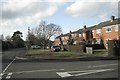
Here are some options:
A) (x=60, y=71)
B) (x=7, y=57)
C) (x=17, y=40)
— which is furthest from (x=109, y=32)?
(x=17, y=40)

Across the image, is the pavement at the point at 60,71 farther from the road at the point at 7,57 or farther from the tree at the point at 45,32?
the tree at the point at 45,32

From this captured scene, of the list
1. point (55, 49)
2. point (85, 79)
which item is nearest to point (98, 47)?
point (55, 49)

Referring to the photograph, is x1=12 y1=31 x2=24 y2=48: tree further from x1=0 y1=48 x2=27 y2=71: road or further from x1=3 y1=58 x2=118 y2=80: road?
x1=3 y1=58 x2=118 y2=80: road

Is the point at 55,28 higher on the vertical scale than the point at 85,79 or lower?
higher

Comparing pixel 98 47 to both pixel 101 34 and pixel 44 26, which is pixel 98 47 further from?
pixel 44 26

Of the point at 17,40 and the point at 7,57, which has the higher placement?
the point at 17,40

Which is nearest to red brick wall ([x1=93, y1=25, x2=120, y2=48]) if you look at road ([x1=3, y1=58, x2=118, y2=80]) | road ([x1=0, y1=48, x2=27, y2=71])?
road ([x1=0, y1=48, x2=27, y2=71])

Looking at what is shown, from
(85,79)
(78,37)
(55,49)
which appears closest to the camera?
(85,79)

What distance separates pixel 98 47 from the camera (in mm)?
64438

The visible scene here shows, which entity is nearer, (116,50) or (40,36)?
(116,50)

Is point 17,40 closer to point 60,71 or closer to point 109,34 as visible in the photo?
point 109,34

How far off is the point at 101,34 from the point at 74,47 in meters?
20.0

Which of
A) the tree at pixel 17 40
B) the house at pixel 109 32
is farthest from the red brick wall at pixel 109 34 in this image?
the tree at pixel 17 40

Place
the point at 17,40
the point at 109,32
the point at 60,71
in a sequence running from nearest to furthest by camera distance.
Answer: the point at 60,71 < the point at 109,32 < the point at 17,40
